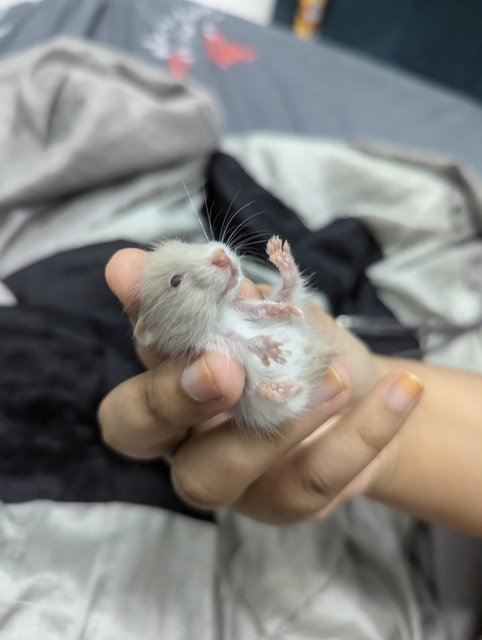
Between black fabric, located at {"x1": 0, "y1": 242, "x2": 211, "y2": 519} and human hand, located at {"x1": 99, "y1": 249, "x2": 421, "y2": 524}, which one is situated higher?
human hand, located at {"x1": 99, "y1": 249, "x2": 421, "y2": 524}

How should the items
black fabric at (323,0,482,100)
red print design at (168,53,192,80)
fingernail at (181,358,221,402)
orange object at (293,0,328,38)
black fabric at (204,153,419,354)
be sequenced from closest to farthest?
fingernail at (181,358,221,402) → black fabric at (204,153,419,354) → red print design at (168,53,192,80) → black fabric at (323,0,482,100) → orange object at (293,0,328,38)

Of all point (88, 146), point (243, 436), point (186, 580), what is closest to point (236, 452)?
point (243, 436)

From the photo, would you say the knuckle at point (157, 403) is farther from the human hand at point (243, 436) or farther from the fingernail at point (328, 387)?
the fingernail at point (328, 387)

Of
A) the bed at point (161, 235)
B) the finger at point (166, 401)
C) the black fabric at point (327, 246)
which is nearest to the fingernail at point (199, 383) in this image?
the finger at point (166, 401)

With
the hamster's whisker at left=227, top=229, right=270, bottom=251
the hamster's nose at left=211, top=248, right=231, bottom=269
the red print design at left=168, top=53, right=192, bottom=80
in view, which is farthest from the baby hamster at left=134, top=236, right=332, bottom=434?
the red print design at left=168, top=53, right=192, bottom=80

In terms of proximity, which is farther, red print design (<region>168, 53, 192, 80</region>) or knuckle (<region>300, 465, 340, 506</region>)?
red print design (<region>168, 53, 192, 80</region>)

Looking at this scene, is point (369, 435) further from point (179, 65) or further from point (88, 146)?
point (179, 65)

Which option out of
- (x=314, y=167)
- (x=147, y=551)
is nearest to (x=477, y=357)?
(x=314, y=167)

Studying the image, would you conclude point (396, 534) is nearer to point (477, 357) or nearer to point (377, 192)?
point (477, 357)

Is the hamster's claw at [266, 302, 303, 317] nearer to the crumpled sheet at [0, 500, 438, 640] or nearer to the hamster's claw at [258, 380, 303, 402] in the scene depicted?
the hamster's claw at [258, 380, 303, 402]
